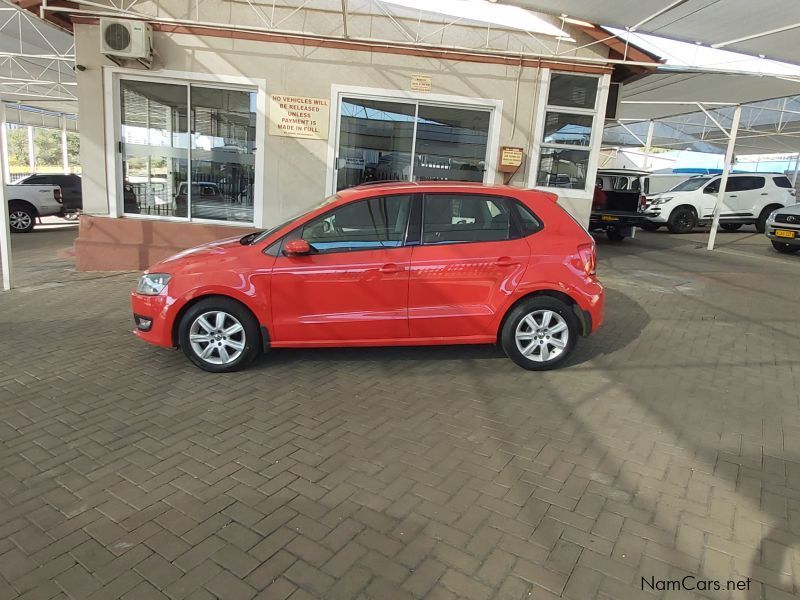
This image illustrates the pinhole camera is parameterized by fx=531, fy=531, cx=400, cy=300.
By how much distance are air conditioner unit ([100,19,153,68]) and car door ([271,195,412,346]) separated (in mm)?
5380

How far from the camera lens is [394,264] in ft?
15.3

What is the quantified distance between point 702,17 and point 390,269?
712 cm

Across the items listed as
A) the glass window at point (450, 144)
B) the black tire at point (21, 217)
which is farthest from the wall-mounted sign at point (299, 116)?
the black tire at point (21, 217)

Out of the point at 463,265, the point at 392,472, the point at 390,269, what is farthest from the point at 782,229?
the point at 392,472

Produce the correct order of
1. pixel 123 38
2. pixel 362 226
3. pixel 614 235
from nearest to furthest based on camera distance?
pixel 362 226, pixel 123 38, pixel 614 235

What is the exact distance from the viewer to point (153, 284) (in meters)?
4.70

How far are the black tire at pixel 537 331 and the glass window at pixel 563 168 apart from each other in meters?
5.07

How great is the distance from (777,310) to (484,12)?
634cm

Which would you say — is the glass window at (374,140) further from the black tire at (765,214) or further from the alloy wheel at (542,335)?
the black tire at (765,214)

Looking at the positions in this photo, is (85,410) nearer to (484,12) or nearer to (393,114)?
(393,114)

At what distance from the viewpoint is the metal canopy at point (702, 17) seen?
761cm

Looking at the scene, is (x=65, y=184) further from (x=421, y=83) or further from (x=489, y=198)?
(x=489, y=198)

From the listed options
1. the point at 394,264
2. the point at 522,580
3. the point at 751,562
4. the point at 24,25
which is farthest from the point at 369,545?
the point at 24,25

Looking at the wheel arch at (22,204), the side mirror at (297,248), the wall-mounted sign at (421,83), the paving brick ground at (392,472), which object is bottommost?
the paving brick ground at (392,472)
